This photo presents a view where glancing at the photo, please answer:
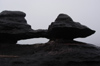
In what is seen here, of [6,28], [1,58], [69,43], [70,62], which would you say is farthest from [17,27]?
[70,62]

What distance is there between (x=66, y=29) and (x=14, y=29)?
4.22 metres

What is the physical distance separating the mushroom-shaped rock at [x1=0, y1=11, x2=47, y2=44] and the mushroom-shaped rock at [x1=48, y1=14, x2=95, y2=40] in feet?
5.57

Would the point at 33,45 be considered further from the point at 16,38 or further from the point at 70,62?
the point at 70,62

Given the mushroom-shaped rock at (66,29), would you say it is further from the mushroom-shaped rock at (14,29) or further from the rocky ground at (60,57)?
the mushroom-shaped rock at (14,29)

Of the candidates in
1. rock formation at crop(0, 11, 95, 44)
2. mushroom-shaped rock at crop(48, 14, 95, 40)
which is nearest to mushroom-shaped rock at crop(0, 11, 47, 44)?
rock formation at crop(0, 11, 95, 44)

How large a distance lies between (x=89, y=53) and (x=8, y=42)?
Answer: 22.2 ft

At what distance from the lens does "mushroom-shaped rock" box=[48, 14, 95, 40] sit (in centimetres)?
1330

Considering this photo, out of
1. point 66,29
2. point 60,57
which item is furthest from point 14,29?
point 60,57

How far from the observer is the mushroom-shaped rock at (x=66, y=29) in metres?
13.3

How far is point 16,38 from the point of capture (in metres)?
15.3

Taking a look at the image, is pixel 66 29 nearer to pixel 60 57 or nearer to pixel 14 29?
pixel 60 57

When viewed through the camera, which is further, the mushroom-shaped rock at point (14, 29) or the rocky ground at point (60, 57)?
the mushroom-shaped rock at point (14, 29)

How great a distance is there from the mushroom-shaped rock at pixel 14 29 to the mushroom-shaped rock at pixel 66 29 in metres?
1.70

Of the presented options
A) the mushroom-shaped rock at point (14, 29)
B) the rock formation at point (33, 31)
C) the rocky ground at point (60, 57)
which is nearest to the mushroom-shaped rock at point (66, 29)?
the rock formation at point (33, 31)
